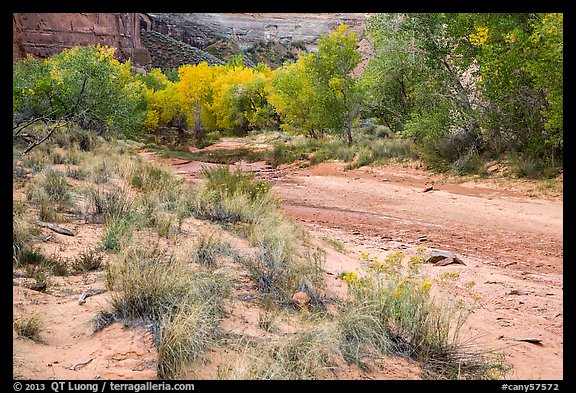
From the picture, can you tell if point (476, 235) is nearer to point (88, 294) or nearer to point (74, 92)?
point (88, 294)

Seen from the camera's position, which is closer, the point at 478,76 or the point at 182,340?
the point at 182,340

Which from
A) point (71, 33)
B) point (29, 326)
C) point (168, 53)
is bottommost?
point (29, 326)

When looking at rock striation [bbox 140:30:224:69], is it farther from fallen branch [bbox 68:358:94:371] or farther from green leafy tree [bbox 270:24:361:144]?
fallen branch [bbox 68:358:94:371]

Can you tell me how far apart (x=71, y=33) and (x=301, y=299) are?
253 feet

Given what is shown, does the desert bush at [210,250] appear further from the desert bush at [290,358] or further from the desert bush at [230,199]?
the desert bush at [290,358]

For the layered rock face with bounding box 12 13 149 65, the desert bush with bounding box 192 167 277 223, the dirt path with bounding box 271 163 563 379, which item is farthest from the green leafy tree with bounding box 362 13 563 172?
the layered rock face with bounding box 12 13 149 65

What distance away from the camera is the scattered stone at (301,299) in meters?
4.09

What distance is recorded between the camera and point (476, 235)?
855 cm

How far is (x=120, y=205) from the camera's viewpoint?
244 inches

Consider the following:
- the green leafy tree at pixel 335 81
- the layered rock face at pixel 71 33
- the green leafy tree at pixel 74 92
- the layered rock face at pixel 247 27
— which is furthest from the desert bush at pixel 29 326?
the layered rock face at pixel 247 27

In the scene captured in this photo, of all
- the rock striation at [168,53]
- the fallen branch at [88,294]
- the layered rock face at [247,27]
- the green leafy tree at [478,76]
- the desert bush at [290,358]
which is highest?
the layered rock face at [247,27]

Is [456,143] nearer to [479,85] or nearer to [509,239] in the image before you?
[479,85]

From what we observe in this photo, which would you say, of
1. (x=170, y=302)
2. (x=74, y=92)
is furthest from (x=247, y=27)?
(x=170, y=302)

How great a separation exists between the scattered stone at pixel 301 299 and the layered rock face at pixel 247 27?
105 metres
